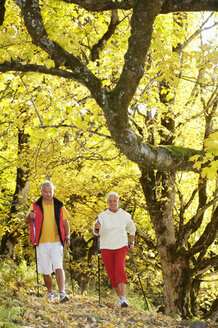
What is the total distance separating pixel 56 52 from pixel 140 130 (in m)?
5.27

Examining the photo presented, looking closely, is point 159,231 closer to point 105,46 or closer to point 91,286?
point 105,46

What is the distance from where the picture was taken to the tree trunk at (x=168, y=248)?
1017 centimetres

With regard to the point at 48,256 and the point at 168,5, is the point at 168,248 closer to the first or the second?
the point at 48,256

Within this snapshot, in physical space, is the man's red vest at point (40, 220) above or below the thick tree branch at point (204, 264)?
above

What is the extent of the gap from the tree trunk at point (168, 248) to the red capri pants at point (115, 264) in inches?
131

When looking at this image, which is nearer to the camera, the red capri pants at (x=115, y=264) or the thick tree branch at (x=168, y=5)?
the thick tree branch at (x=168, y=5)

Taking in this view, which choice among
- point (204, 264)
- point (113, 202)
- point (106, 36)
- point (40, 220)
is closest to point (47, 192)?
point (40, 220)

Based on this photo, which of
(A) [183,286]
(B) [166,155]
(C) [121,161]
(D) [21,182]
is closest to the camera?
(B) [166,155]

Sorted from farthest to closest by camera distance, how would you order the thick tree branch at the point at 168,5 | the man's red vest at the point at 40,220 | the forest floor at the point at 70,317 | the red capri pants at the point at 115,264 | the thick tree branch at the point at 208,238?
the thick tree branch at the point at 208,238 < the red capri pants at the point at 115,264 < the man's red vest at the point at 40,220 < the forest floor at the point at 70,317 < the thick tree branch at the point at 168,5

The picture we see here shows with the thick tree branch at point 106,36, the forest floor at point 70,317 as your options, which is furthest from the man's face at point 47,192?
the thick tree branch at point 106,36

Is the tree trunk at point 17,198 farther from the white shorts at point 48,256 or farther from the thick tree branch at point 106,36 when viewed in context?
the white shorts at point 48,256

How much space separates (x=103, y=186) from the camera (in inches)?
515

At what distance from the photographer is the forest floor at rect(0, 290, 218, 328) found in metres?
5.43

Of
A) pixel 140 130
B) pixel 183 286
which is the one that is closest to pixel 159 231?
pixel 183 286
